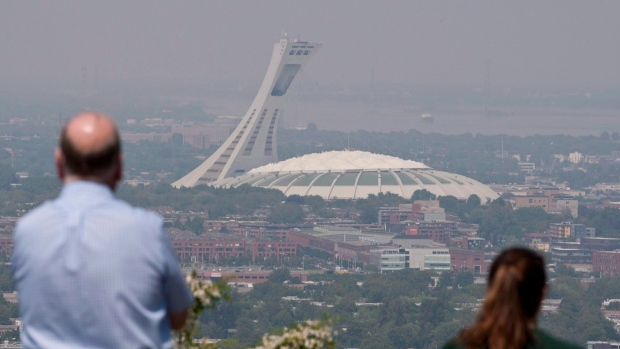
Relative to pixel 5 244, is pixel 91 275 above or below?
above

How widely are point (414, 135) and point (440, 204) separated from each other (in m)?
57.4

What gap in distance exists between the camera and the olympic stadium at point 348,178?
77312 mm

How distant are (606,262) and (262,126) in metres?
26.2

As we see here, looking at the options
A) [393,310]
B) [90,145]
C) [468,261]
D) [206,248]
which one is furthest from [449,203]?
[90,145]

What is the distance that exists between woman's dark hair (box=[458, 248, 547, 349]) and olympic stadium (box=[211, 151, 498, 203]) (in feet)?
239

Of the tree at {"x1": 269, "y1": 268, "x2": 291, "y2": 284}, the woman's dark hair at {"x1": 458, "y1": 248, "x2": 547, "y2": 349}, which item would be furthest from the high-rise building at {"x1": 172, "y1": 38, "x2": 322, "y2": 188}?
the woman's dark hair at {"x1": 458, "y1": 248, "x2": 547, "y2": 349}

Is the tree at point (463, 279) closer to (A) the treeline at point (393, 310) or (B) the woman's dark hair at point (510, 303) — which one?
(A) the treeline at point (393, 310)

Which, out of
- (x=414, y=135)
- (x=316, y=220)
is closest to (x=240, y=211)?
(x=316, y=220)

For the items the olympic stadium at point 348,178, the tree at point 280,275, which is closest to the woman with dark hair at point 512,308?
the tree at point 280,275

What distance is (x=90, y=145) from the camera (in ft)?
11.9

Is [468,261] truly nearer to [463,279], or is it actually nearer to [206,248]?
[463,279]

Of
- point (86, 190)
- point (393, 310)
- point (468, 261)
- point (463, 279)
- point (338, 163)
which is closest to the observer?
point (86, 190)

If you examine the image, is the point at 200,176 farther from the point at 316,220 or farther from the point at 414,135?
the point at 414,135

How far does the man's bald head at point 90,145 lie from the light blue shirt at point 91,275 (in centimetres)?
7
